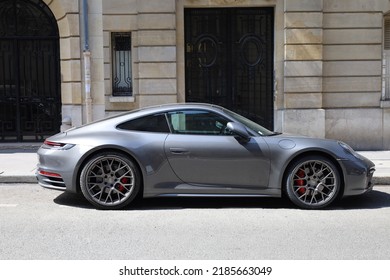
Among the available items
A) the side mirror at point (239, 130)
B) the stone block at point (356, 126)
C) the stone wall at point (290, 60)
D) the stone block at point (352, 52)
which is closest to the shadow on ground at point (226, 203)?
the side mirror at point (239, 130)

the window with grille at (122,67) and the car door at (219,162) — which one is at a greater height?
the window with grille at (122,67)

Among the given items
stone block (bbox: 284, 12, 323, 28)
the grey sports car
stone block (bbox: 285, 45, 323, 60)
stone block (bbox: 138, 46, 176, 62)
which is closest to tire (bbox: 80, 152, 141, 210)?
the grey sports car

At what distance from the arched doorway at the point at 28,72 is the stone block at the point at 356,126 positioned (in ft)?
22.7

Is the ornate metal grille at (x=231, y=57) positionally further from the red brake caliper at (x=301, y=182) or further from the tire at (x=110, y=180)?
the tire at (x=110, y=180)

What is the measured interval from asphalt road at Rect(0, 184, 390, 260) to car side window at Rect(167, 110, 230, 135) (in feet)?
3.47

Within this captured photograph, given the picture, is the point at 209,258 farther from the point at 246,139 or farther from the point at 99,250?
the point at 246,139

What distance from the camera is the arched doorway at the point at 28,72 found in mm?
12344

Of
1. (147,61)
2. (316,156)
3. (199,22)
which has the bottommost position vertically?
(316,156)

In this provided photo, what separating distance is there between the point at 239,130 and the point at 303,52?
6.08 metres

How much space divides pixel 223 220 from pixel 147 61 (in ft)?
21.8

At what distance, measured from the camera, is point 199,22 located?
12.3 m

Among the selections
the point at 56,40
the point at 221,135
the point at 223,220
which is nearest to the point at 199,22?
the point at 56,40

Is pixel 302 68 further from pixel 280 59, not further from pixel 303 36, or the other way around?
pixel 303 36

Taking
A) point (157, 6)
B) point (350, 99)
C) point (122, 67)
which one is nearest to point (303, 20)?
point (350, 99)
